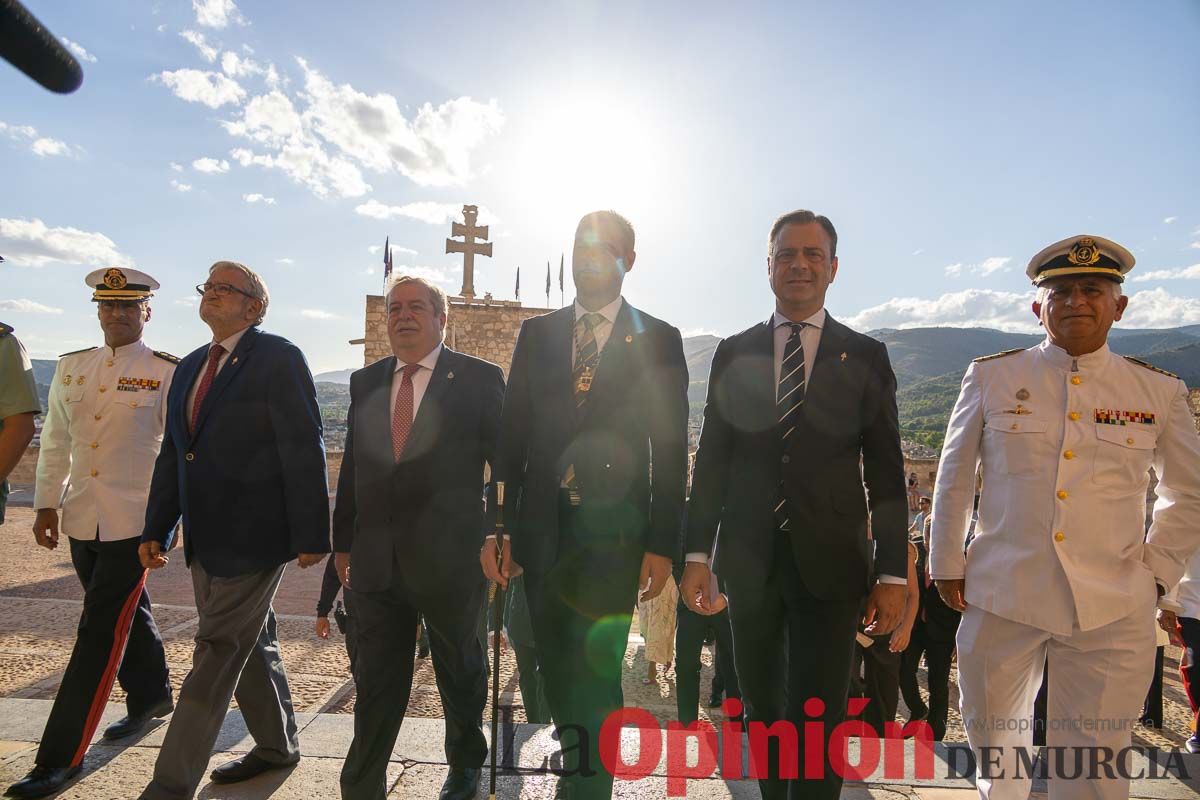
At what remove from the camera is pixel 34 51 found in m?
0.69

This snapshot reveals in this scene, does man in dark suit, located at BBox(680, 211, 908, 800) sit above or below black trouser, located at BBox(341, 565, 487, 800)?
above

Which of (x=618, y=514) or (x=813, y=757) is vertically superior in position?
(x=618, y=514)

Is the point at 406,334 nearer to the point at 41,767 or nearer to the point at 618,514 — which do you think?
the point at 618,514

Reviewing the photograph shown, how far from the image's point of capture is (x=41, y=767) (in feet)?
8.79

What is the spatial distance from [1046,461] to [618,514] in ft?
5.40

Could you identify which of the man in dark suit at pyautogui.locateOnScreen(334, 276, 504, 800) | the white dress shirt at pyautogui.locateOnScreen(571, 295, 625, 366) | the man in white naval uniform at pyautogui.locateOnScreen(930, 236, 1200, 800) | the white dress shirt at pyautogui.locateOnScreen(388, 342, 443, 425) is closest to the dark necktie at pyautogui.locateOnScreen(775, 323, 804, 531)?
the white dress shirt at pyautogui.locateOnScreen(571, 295, 625, 366)

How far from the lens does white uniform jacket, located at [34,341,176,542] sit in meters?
3.21

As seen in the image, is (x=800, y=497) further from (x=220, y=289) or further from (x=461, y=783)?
(x=220, y=289)

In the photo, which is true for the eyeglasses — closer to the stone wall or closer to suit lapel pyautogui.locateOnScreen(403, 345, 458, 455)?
suit lapel pyautogui.locateOnScreen(403, 345, 458, 455)

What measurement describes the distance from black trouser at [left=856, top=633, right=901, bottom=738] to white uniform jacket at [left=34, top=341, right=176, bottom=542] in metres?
4.49

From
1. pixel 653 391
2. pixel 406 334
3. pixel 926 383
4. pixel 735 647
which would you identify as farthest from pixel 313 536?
pixel 926 383

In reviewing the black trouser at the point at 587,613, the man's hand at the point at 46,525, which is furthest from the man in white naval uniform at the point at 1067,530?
the man's hand at the point at 46,525

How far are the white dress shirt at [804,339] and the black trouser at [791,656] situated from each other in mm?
263

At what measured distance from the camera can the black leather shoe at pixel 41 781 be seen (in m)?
2.57
